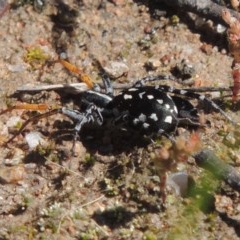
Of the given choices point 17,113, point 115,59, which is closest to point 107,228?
point 17,113

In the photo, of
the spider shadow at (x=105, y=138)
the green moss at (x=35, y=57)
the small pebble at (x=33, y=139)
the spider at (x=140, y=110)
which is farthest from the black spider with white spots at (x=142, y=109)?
the green moss at (x=35, y=57)

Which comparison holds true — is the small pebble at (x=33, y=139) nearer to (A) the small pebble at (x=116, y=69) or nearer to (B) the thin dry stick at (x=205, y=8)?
(A) the small pebble at (x=116, y=69)

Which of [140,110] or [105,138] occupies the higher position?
[140,110]

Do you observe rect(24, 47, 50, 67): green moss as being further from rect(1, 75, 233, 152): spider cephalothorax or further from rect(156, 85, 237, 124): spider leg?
rect(156, 85, 237, 124): spider leg

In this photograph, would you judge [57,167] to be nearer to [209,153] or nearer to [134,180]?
[134,180]

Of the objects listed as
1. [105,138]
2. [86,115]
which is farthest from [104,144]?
[86,115]

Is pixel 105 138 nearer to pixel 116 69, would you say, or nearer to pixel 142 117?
pixel 142 117

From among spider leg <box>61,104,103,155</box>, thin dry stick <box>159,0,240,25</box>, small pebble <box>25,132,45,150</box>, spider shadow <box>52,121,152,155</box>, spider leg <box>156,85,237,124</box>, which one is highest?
thin dry stick <box>159,0,240,25</box>

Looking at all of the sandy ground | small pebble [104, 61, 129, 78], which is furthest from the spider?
small pebble [104, 61, 129, 78]
